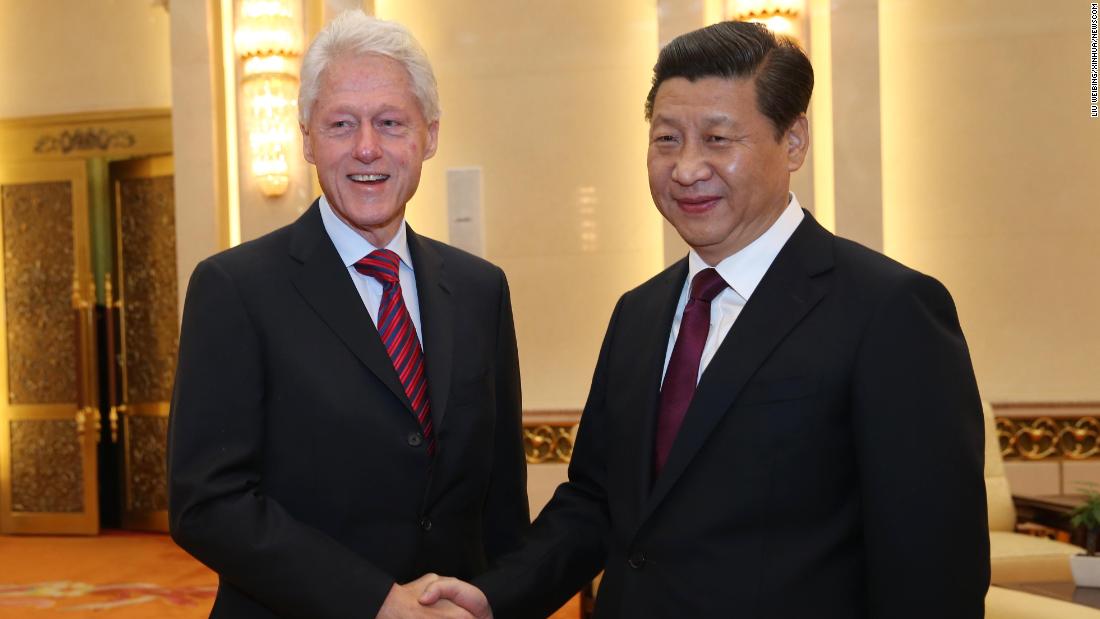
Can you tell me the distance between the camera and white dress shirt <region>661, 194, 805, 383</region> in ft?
5.29

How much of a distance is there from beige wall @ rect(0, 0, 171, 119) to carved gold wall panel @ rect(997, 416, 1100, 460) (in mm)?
5346

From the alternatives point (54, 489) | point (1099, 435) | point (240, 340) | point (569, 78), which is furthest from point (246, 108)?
point (1099, 435)

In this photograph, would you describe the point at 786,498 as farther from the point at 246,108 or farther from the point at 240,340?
Answer: the point at 246,108

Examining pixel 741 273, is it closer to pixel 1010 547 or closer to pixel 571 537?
pixel 571 537

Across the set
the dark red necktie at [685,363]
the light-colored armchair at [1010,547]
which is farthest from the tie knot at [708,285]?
the light-colored armchair at [1010,547]

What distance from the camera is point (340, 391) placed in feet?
5.58

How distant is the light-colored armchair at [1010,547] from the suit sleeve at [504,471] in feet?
9.28

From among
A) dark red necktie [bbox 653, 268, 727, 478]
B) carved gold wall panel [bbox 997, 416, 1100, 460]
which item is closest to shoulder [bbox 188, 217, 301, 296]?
dark red necktie [bbox 653, 268, 727, 478]

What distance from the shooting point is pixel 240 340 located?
1.67 m

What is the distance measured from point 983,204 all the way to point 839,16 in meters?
→ 1.21

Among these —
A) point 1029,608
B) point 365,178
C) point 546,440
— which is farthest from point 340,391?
point 546,440

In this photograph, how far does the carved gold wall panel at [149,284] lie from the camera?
6.82 metres

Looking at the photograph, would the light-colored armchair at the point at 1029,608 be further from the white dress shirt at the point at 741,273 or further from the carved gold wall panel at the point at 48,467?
the carved gold wall panel at the point at 48,467

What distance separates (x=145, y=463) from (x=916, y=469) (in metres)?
6.42
